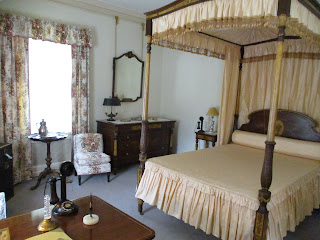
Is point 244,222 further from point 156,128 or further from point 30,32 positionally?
point 30,32

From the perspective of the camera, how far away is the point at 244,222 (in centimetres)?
202

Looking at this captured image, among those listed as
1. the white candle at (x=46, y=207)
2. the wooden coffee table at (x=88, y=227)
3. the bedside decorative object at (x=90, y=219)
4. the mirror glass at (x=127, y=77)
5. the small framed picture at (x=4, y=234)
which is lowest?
Answer: the wooden coffee table at (x=88, y=227)

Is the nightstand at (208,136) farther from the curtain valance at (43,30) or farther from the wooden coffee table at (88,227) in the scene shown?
the wooden coffee table at (88,227)

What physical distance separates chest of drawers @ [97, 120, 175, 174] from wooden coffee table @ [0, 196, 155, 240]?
2.38 metres

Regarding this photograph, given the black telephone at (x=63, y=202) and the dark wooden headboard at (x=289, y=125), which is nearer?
the black telephone at (x=63, y=202)

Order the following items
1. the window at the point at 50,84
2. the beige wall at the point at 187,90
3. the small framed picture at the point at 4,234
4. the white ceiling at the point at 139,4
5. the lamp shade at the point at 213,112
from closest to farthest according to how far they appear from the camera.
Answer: the small framed picture at the point at 4,234
the window at the point at 50,84
the white ceiling at the point at 139,4
the lamp shade at the point at 213,112
the beige wall at the point at 187,90

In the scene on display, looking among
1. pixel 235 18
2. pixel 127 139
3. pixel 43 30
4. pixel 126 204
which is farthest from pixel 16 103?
pixel 235 18

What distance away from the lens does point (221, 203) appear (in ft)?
7.10

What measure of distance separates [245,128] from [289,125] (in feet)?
2.27

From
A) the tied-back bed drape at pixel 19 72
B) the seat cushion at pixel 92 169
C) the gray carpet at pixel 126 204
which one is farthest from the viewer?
the seat cushion at pixel 92 169

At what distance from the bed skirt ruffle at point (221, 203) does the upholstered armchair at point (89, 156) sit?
117 cm

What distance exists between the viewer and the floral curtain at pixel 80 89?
4172 mm

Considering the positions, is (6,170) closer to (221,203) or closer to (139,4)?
(221,203)

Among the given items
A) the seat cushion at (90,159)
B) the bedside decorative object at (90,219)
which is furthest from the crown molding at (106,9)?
the bedside decorative object at (90,219)
